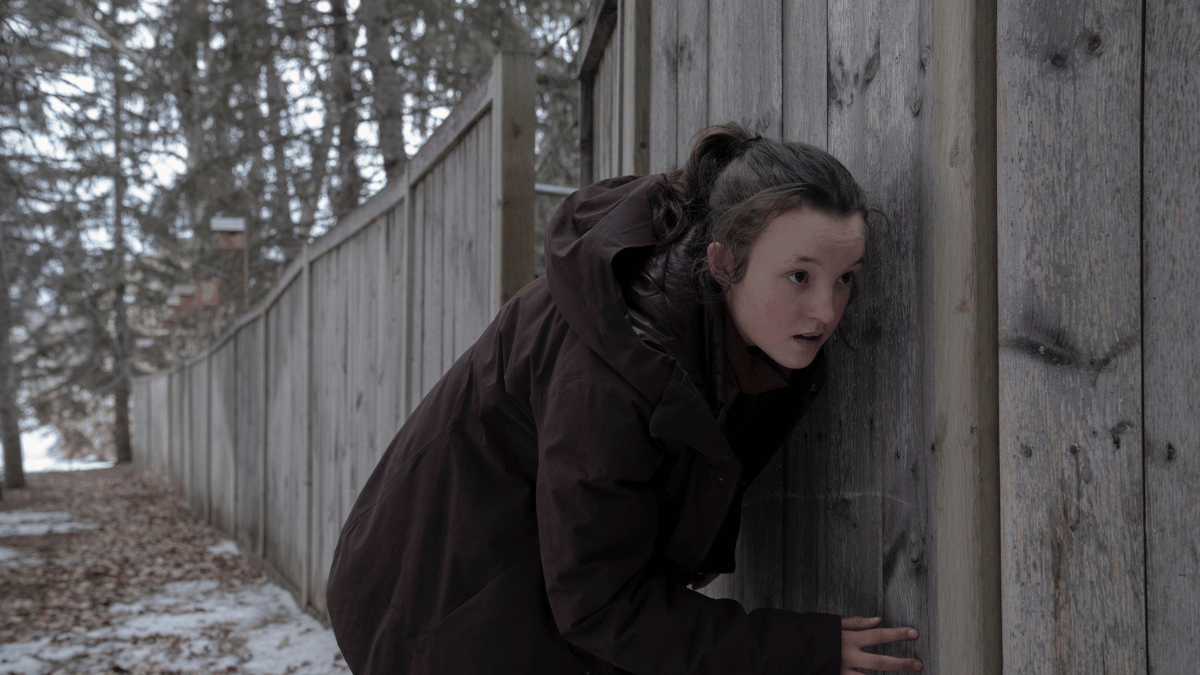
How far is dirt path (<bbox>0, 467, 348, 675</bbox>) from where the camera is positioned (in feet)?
15.5

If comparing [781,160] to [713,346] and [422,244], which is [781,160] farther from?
[422,244]

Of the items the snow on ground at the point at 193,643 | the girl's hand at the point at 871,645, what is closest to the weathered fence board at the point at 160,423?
the snow on ground at the point at 193,643

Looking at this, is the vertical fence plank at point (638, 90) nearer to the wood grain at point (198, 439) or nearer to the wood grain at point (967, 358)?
the wood grain at point (967, 358)

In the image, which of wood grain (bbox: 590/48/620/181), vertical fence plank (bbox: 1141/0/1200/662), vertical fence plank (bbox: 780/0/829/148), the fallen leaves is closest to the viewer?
vertical fence plank (bbox: 1141/0/1200/662)

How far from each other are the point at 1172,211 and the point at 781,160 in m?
0.57

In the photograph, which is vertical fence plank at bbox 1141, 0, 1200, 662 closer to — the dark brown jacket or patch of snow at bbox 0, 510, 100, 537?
the dark brown jacket

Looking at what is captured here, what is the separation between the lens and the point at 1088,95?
1064mm

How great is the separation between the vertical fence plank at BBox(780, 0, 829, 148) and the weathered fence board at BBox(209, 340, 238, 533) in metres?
8.75

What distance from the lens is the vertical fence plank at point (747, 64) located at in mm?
1838

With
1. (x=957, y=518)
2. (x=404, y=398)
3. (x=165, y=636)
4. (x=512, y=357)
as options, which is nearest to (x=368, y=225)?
(x=404, y=398)

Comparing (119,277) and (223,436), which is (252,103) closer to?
(223,436)

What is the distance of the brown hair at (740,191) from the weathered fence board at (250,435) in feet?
22.1

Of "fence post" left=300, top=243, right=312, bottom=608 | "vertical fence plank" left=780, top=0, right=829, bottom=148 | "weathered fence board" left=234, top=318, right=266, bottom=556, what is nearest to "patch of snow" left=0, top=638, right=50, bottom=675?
"fence post" left=300, top=243, right=312, bottom=608

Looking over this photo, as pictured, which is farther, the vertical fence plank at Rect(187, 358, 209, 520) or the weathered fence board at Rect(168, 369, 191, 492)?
the weathered fence board at Rect(168, 369, 191, 492)
